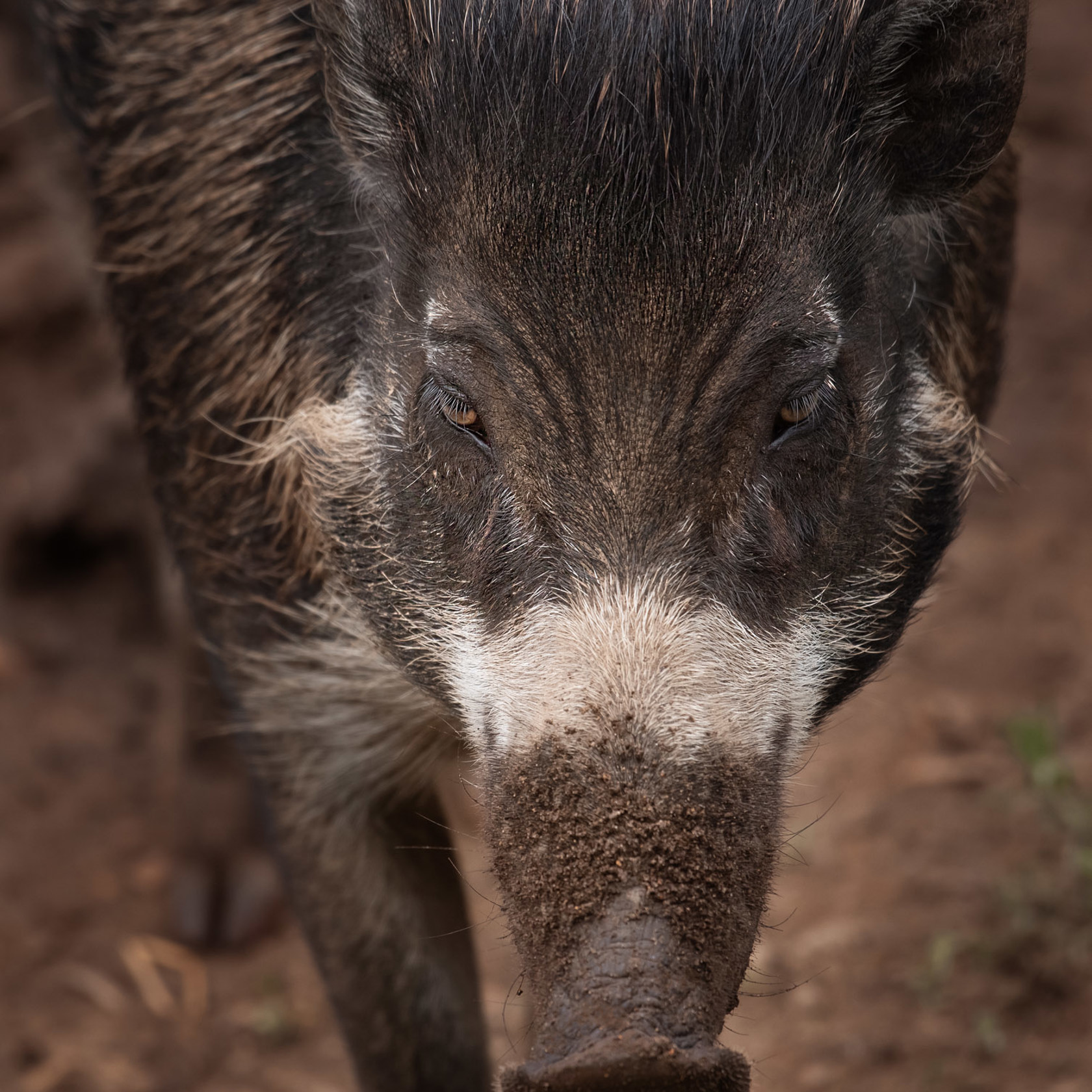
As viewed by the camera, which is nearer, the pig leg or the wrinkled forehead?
the wrinkled forehead

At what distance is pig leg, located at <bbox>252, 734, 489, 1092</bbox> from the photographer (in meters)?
3.07

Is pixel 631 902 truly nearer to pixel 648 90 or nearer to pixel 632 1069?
pixel 632 1069

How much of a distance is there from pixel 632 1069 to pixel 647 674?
51cm

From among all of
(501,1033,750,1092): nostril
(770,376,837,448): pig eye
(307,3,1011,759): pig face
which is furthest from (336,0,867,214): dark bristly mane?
(501,1033,750,1092): nostril

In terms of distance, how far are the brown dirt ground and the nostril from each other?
1.23 meters

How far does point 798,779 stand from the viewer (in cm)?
439

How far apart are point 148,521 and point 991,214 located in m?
2.96

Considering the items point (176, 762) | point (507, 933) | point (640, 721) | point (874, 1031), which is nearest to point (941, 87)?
point (640, 721)

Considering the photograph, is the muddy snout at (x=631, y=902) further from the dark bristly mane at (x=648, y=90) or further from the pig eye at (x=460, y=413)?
the dark bristly mane at (x=648, y=90)

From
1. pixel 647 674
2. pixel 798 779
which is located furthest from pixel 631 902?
pixel 798 779

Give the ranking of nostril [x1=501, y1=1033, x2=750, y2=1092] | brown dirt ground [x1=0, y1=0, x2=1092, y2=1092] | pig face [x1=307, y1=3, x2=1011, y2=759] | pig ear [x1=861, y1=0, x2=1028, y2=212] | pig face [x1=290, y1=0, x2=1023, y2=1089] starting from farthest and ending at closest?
brown dirt ground [x1=0, y1=0, x2=1092, y2=1092] < pig ear [x1=861, y1=0, x2=1028, y2=212] < pig face [x1=307, y1=3, x2=1011, y2=759] < pig face [x1=290, y1=0, x2=1023, y2=1089] < nostril [x1=501, y1=1033, x2=750, y2=1092]

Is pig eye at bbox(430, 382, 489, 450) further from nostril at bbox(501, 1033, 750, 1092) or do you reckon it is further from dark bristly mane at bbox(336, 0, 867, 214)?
nostril at bbox(501, 1033, 750, 1092)

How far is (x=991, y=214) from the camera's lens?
3.01 metres

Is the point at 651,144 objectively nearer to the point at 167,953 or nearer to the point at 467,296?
the point at 467,296
